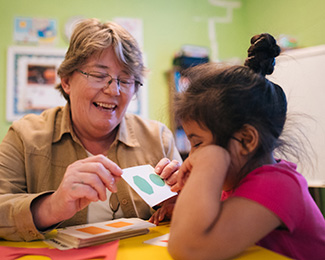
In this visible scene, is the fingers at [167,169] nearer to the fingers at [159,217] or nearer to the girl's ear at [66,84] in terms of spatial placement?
the fingers at [159,217]

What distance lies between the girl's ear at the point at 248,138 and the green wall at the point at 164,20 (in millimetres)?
2534

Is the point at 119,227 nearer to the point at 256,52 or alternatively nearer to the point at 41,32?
the point at 256,52

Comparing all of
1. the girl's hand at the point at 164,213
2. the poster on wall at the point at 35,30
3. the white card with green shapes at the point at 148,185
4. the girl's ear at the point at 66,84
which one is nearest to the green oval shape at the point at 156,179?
the white card with green shapes at the point at 148,185

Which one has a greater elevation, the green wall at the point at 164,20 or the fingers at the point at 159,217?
the green wall at the point at 164,20

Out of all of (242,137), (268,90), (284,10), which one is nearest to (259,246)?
(242,137)

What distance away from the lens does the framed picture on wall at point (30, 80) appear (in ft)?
10.6

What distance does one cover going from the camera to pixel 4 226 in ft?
3.21

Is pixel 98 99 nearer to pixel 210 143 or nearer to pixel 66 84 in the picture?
pixel 66 84

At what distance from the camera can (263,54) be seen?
2.94 feet

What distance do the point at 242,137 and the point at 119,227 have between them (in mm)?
484

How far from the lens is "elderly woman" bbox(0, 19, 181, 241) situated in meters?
1.26

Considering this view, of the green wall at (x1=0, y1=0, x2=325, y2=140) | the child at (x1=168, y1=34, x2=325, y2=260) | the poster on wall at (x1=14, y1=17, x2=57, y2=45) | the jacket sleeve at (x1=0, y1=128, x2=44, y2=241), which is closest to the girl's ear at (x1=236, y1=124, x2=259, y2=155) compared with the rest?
the child at (x1=168, y1=34, x2=325, y2=260)

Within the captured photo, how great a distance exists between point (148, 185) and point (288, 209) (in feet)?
1.55

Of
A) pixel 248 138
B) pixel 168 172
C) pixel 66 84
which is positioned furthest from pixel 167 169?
pixel 66 84
